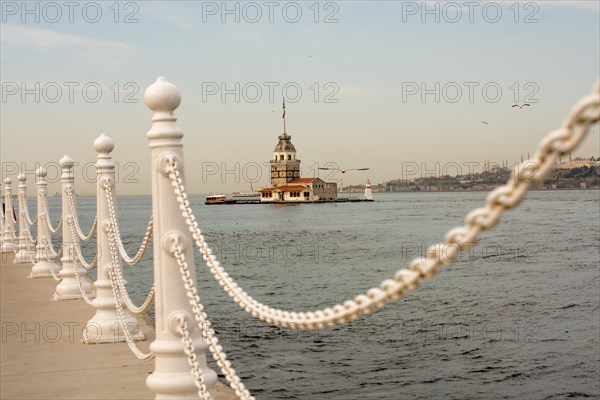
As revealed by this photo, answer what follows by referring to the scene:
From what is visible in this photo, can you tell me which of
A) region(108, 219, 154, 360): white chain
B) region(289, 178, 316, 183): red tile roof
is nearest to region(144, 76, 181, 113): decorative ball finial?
region(108, 219, 154, 360): white chain

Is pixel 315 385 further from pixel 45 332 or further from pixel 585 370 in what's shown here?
pixel 585 370

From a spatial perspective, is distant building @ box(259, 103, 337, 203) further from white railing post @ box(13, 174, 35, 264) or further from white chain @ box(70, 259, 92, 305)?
white chain @ box(70, 259, 92, 305)

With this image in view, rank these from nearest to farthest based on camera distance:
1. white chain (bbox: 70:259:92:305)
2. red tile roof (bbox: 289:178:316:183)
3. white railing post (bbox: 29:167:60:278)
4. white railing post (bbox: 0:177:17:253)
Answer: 1. white chain (bbox: 70:259:92:305)
2. white railing post (bbox: 29:167:60:278)
3. white railing post (bbox: 0:177:17:253)
4. red tile roof (bbox: 289:178:316:183)

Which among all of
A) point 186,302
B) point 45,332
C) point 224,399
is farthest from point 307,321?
point 45,332

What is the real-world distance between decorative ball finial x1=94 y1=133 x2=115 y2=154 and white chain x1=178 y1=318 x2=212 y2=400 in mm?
2958

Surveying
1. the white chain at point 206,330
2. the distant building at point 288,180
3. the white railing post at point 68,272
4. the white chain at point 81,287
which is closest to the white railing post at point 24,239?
the white railing post at point 68,272

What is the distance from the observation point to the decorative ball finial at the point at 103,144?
626 centimetres

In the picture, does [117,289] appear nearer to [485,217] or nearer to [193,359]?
[193,359]

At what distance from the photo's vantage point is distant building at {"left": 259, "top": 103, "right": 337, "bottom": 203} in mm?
158250

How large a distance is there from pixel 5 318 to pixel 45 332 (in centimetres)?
107

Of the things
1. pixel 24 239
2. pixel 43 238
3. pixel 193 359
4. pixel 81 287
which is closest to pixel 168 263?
pixel 193 359

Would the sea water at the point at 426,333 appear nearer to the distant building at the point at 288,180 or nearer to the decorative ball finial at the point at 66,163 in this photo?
the decorative ball finial at the point at 66,163

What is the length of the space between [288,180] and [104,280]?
6109 inches

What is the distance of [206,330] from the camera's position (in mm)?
3322
